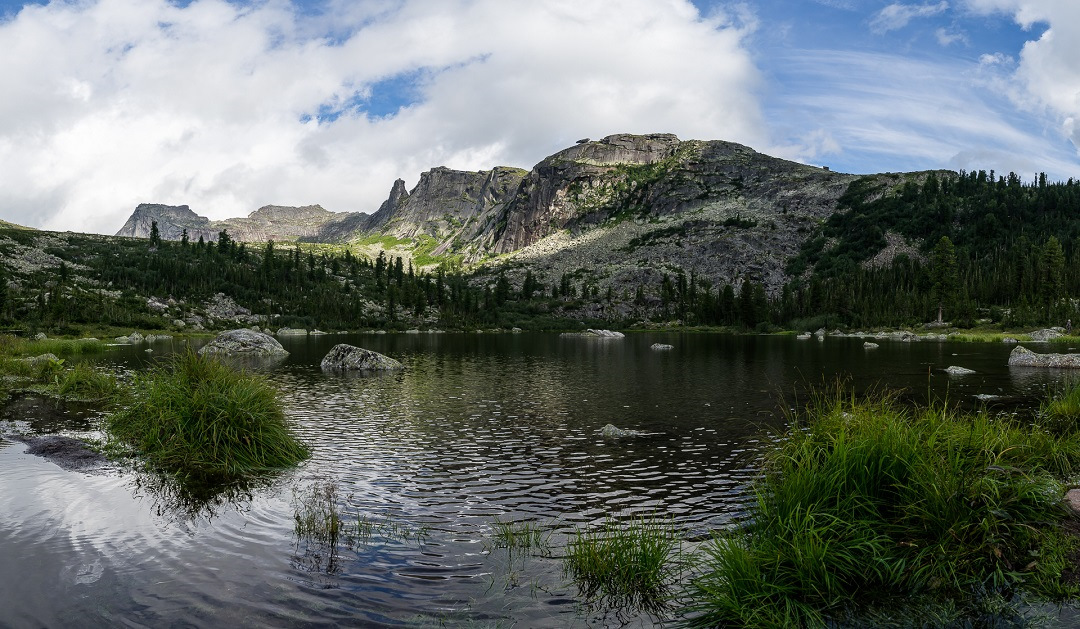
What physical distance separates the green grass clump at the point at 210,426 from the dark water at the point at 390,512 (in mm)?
1287

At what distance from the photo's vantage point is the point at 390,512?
663 inches

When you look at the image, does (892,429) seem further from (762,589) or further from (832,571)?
(762,589)

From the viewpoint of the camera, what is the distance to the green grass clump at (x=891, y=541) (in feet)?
32.3

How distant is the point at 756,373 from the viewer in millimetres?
57531

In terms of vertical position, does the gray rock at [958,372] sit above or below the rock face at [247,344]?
above

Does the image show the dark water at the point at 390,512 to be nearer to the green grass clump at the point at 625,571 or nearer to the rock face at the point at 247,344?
the green grass clump at the point at 625,571

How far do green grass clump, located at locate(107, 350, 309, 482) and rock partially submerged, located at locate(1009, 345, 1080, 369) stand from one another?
69.3 meters

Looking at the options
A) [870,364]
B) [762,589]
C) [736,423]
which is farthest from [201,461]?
[870,364]

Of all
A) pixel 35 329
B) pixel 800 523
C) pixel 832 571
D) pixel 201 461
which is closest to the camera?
pixel 832 571

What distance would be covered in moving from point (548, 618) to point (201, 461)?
A: 1458 centimetres

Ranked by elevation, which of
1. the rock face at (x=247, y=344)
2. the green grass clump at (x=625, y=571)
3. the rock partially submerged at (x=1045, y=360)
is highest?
the rock partially submerged at (x=1045, y=360)

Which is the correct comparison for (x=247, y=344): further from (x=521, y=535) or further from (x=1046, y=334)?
(x=1046, y=334)

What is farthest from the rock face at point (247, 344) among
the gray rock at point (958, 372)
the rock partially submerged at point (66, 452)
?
the gray rock at point (958, 372)

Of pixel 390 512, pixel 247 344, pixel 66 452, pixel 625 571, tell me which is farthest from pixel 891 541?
pixel 247 344
